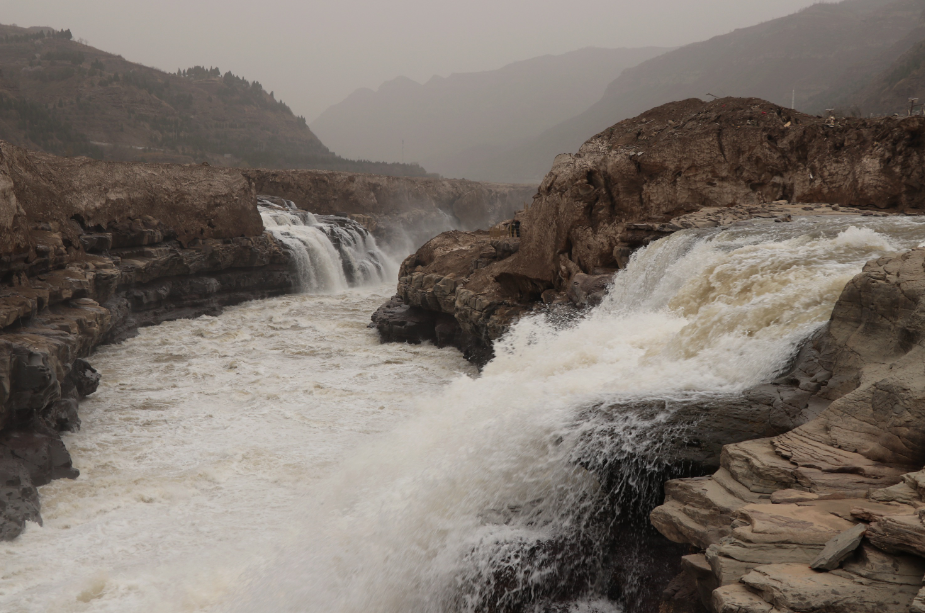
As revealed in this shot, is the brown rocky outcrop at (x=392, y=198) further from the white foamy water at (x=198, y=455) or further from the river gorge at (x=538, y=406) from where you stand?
the white foamy water at (x=198, y=455)

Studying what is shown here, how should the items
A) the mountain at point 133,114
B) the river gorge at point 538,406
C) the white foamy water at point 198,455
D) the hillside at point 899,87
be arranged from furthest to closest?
1. the mountain at point 133,114
2. the hillside at point 899,87
3. the white foamy water at point 198,455
4. the river gorge at point 538,406

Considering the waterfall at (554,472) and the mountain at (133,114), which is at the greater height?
the mountain at (133,114)

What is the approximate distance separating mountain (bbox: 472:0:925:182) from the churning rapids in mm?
60001

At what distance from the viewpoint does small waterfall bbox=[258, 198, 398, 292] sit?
78.4ft

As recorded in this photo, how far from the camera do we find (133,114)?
59.7 meters

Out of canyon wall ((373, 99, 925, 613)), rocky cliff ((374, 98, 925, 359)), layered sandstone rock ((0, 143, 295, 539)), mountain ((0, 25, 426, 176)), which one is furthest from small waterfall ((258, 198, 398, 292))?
mountain ((0, 25, 426, 176))

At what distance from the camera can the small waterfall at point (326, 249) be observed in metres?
23.9

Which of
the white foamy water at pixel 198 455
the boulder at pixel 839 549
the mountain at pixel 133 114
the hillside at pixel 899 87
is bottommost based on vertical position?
the white foamy water at pixel 198 455

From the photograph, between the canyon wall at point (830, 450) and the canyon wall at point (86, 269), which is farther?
the canyon wall at point (86, 269)

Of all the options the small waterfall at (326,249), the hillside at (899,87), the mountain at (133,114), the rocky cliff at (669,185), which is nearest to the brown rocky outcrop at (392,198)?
the small waterfall at (326,249)

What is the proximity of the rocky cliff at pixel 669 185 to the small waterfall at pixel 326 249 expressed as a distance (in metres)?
10.2

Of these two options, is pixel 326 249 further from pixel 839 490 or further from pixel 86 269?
pixel 839 490

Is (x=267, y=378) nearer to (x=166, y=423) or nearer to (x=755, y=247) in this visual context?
(x=166, y=423)

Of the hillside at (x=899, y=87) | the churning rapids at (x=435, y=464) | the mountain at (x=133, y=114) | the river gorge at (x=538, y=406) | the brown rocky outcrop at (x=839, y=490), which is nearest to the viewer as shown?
the brown rocky outcrop at (x=839, y=490)
